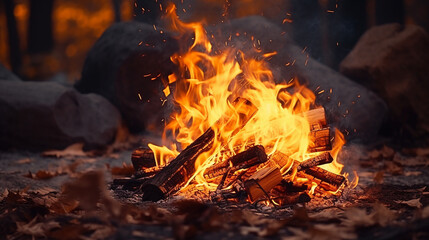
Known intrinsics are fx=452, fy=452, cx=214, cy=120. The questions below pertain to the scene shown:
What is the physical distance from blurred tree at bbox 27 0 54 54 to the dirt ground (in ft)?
39.4

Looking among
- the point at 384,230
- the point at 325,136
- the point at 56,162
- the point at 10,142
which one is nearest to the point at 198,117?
the point at 325,136

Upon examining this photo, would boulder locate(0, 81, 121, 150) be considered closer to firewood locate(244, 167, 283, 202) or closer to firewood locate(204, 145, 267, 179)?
firewood locate(204, 145, 267, 179)

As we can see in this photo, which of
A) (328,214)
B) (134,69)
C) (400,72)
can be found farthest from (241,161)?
(400,72)

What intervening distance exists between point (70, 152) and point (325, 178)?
13.8ft

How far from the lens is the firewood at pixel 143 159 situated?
4.12 meters

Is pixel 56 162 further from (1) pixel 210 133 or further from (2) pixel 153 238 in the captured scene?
(2) pixel 153 238

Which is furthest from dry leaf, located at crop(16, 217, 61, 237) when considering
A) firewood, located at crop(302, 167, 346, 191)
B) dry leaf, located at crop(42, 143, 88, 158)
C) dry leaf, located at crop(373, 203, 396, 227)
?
dry leaf, located at crop(42, 143, 88, 158)

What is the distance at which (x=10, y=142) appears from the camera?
6465mm

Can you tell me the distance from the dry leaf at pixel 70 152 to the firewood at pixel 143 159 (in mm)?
2567

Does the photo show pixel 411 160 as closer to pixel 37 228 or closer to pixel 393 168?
pixel 393 168

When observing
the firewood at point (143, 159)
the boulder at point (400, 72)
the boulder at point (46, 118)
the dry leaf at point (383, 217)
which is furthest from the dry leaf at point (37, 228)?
the boulder at point (400, 72)

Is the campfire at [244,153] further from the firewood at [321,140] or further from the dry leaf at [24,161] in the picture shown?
the dry leaf at [24,161]

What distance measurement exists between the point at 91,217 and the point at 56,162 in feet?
12.3

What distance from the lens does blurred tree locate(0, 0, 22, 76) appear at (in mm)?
14125
